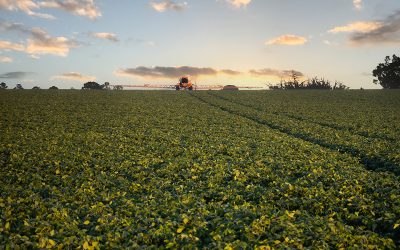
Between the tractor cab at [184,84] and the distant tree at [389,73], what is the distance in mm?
72442

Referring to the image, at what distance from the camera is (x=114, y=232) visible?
10.1m

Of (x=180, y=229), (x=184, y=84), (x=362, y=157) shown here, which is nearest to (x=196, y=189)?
(x=180, y=229)

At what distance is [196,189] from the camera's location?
14.0m

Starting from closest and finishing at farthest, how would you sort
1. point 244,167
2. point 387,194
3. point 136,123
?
point 387,194
point 244,167
point 136,123

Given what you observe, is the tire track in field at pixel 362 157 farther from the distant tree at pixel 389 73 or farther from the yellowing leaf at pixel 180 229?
the distant tree at pixel 389 73

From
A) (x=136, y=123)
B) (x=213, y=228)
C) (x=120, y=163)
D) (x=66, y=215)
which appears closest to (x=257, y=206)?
(x=213, y=228)

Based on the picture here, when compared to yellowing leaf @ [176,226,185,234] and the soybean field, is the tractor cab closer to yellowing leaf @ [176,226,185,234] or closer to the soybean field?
the soybean field

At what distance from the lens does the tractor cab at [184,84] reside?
9025cm

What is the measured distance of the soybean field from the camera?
9891 millimetres

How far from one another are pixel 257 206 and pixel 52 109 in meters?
34.7

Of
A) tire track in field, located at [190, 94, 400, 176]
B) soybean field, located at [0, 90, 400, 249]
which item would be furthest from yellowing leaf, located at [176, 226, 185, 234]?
tire track in field, located at [190, 94, 400, 176]

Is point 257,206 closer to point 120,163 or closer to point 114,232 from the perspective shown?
point 114,232

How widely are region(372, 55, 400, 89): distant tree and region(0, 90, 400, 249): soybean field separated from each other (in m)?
102

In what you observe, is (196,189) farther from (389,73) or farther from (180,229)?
(389,73)
